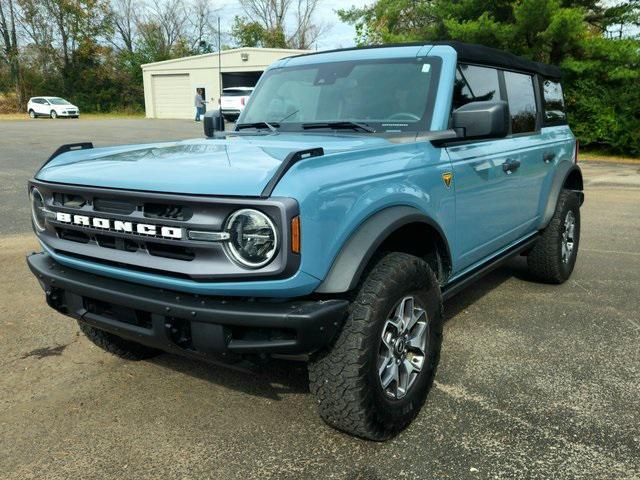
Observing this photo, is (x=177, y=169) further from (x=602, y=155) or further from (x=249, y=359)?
(x=602, y=155)

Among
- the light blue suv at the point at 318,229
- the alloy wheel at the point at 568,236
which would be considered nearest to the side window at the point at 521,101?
the light blue suv at the point at 318,229

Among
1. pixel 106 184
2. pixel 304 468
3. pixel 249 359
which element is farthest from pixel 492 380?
pixel 106 184

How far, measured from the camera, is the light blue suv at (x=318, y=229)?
2.17 metres

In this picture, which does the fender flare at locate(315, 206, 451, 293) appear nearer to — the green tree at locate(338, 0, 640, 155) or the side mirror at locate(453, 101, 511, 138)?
the side mirror at locate(453, 101, 511, 138)

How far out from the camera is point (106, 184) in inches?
96.7

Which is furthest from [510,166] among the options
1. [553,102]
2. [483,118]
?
[553,102]

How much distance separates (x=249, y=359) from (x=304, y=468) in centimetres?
55

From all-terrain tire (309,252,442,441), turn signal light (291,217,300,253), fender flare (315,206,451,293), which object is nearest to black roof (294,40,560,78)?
fender flare (315,206,451,293)

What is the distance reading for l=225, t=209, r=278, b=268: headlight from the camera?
214 centimetres

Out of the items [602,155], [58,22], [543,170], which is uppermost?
[58,22]

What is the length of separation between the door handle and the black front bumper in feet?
6.43

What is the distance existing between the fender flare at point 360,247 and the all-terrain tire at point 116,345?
169 cm

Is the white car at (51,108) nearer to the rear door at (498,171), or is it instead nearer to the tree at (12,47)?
the tree at (12,47)

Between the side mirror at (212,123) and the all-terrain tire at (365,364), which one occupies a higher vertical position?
the side mirror at (212,123)
